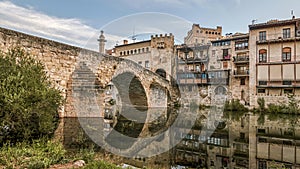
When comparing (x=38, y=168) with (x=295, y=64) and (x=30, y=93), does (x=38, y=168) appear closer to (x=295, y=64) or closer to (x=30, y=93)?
(x=30, y=93)

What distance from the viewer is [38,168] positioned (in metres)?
5.57

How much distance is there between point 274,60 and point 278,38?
2.50 m

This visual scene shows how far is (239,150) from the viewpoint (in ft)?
31.1

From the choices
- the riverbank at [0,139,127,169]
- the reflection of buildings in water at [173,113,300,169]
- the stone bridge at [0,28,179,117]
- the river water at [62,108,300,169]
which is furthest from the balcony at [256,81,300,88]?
the riverbank at [0,139,127,169]

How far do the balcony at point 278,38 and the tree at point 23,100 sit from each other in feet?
87.4

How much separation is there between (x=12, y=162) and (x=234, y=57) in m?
30.1

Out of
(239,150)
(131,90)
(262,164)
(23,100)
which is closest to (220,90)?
(131,90)

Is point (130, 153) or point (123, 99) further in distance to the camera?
point (123, 99)

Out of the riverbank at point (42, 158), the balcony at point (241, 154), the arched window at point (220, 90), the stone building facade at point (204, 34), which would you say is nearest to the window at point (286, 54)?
the arched window at point (220, 90)

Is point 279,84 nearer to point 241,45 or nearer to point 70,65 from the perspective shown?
point 241,45

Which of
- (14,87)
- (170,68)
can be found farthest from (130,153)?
(170,68)

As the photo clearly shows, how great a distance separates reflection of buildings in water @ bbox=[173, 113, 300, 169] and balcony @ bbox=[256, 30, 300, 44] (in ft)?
59.0

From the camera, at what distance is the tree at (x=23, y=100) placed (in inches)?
290

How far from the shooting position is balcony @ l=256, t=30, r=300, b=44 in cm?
2761
